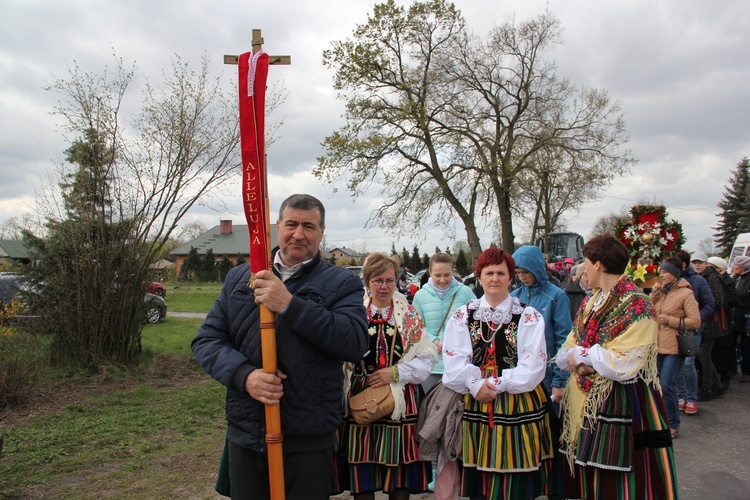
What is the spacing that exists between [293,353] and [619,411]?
6.54 feet

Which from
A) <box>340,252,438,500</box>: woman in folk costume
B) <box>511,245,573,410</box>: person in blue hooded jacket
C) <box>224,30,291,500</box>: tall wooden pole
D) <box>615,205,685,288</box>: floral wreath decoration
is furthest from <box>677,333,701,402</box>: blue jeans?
<box>224,30,291,500</box>: tall wooden pole

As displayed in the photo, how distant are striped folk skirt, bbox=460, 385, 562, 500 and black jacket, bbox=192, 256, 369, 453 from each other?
1172 millimetres

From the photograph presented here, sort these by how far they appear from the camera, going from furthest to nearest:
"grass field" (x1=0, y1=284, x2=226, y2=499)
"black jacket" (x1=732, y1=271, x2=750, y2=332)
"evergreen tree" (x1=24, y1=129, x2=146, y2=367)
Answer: "black jacket" (x1=732, y1=271, x2=750, y2=332) → "evergreen tree" (x1=24, y1=129, x2=146, y2=367) → "grass field" (x1=0, y1=284, x2=226, y2=499)

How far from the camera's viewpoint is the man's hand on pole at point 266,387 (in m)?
2.32

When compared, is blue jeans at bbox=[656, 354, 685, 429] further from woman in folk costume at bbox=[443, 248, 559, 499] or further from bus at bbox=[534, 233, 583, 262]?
bus at bbox=[534, 233, 583, 262]

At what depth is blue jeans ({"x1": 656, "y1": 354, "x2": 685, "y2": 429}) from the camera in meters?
5.83

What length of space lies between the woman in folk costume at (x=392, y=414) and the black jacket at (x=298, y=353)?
88cm

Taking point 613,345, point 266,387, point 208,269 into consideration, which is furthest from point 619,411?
point 208,269

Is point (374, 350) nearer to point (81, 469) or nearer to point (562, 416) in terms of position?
point (562, 416)

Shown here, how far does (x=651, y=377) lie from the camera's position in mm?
3229

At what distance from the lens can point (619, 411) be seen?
3176mm

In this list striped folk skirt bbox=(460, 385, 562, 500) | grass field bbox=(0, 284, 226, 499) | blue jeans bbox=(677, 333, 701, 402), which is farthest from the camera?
blue jeans bbox=(677, 333, 701, 402)

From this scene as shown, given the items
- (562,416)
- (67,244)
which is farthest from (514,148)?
(562,416)

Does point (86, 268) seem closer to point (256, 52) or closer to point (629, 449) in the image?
point (256, 52)
